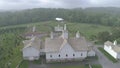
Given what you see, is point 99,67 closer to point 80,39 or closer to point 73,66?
point 73,66

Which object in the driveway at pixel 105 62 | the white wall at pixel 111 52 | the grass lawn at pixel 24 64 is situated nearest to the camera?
the grass lawn at pixel 24 64

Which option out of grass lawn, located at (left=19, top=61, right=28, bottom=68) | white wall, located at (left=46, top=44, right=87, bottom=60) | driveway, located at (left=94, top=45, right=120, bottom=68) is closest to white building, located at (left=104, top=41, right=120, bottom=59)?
driveway, located at (left=94, top=45, right=120, bottom=68)

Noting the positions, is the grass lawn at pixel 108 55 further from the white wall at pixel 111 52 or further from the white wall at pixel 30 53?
the white wall at pixel 30 53

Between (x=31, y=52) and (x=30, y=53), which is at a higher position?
(x=31, y=52)

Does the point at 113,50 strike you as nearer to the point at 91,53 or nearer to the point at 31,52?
the point at 91,53

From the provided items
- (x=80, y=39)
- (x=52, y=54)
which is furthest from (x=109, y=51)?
(x=52, y=54)

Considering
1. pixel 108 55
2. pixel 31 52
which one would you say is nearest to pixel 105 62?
pixel 108 55

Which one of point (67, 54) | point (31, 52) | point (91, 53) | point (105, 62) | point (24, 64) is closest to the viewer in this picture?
point (24, 64)

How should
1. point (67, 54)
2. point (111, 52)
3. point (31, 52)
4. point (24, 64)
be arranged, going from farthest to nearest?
point (111, 52) → point (31, 52) → point (67, 54) → point (24, 64)

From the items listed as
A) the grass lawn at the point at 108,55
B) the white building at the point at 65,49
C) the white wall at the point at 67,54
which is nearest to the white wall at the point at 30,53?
the white building at the point at 65,49
